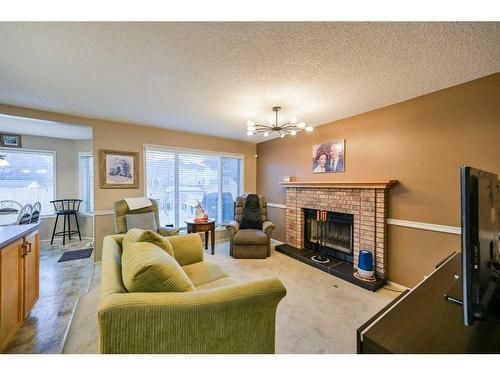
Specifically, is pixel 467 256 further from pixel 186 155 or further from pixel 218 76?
pixel 186 155

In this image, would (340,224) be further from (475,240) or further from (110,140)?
(110,140)

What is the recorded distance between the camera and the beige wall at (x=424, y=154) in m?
1.98

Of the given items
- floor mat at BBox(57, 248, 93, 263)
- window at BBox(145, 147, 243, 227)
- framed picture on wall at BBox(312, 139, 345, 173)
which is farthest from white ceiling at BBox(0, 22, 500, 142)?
floor mat at BBox(57, 248, 93, 263)

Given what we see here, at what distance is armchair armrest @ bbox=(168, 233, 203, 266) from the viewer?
2070 mm

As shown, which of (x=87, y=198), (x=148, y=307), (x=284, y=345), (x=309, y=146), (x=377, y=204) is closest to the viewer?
(x=148, y=307)

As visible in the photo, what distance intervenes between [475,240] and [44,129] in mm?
5800

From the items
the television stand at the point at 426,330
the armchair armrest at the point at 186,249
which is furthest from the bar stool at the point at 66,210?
the television stand at the point at 426,330

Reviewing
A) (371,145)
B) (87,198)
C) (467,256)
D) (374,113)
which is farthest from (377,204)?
(87,198)

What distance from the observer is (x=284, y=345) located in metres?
1.61

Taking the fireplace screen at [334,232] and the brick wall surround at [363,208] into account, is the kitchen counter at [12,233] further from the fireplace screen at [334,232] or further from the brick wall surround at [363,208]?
the fireplace screen at [334,232]

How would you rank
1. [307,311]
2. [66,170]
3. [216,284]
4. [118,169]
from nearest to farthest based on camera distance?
[216,284], [307,311], [118,169], [66,170]

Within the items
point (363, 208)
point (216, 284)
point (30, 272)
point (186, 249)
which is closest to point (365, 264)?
point (363, 208)

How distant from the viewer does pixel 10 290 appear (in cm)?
161

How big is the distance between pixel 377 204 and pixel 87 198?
5.92 meters
